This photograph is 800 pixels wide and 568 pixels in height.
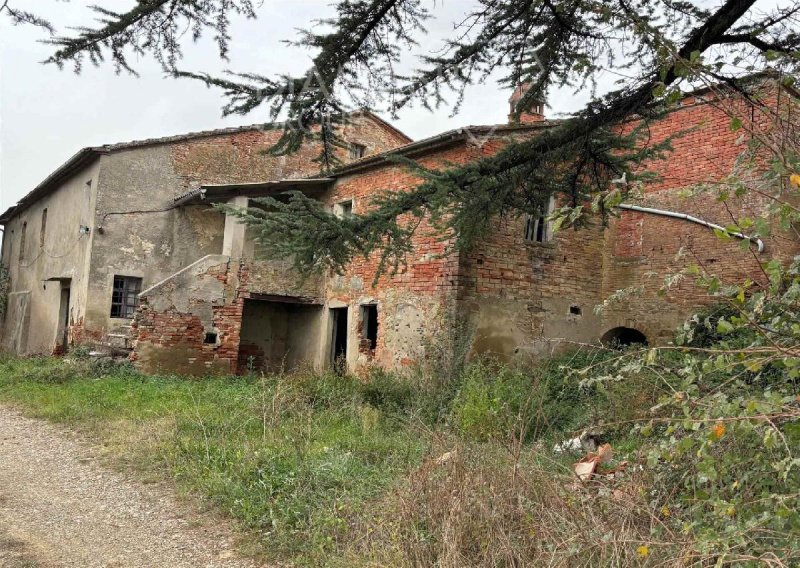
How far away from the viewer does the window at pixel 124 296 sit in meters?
14.2

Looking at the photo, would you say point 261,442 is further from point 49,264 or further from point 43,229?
point 43,229

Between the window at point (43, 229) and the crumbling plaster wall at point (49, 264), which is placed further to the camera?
the window at point (43, 229)

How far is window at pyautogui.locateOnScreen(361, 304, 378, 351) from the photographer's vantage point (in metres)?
12.9

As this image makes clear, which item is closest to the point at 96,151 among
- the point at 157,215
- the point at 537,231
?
the point at 157,215

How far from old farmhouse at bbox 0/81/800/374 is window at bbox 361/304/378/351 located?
30 millimetres

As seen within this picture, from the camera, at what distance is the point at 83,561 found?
165 inches

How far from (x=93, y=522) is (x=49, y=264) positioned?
1419 cm

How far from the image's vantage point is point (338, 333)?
1447 cm

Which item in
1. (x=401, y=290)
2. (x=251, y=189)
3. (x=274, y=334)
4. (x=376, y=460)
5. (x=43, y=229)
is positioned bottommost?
(x=376, y=460)

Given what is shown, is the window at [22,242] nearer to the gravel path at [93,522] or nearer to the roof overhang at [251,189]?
the roof overhang at [251,189]

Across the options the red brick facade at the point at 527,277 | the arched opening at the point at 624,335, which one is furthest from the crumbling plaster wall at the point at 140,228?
the arched opening at the point at 624,335

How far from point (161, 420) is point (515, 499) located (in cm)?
550

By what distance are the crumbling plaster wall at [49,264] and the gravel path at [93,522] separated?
8.58m

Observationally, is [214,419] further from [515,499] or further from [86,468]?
[515,499]
